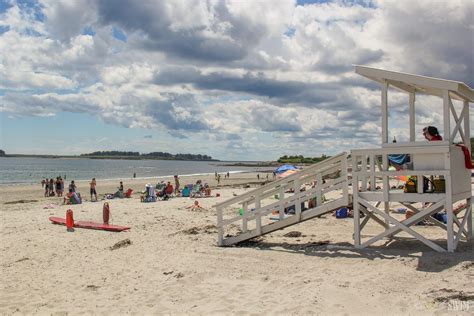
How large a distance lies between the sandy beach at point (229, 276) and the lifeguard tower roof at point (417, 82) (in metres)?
3.16

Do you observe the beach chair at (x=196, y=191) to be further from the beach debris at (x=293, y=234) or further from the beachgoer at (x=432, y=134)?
the beachgoer at (x=432, y=134)

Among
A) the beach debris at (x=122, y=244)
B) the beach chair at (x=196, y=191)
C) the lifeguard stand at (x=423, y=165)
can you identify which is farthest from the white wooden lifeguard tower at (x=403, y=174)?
the beach chair at (x=196, y=191)

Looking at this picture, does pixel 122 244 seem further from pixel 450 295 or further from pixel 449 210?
pixel 450 295

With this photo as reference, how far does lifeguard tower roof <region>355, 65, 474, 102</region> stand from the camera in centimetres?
886

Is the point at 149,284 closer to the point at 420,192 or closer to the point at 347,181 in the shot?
the point at 347,181

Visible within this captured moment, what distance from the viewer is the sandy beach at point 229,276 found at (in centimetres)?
648

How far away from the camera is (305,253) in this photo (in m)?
9.77

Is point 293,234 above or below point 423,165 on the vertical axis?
below

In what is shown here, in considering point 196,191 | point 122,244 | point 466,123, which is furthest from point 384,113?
point 196,191

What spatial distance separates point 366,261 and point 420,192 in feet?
6.20

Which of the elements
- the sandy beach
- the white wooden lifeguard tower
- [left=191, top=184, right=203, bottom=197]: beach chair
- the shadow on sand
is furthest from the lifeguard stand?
[left=191, top=184, right=203, bottom=197]: beach chair

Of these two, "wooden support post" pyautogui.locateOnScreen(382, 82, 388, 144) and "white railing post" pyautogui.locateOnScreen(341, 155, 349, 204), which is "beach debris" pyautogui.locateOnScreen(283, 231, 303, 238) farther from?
"wooden support post" pyautogui.locateOnScreen(382, 82, 388, 144)

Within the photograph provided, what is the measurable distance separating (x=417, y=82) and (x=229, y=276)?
17.2ft

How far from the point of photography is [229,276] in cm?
812
